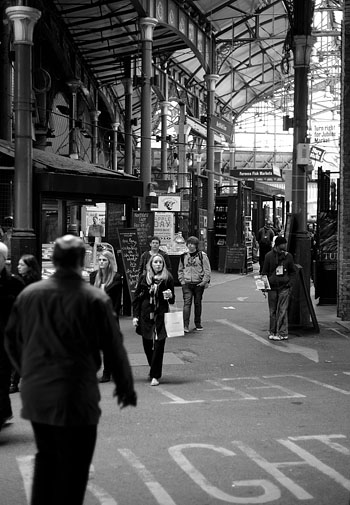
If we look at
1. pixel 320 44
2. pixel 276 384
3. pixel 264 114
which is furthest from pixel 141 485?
pixel 264 114

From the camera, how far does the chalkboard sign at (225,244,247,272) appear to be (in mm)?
27812

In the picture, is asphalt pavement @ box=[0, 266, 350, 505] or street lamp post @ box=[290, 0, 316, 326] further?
street lamp post @ box=[290, 0, 316, 326]

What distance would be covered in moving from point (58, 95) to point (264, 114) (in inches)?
1404

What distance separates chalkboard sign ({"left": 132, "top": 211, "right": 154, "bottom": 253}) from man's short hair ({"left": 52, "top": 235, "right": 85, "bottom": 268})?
528 inches

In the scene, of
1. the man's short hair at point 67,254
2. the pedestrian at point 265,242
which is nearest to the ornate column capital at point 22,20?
the man's short hair at point 67,254

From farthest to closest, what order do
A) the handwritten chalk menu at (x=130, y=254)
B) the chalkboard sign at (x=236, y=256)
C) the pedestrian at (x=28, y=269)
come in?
the chalkboard sign at (x=236, y=256) < the handwritten chalk menu at (x=130, y=254) < the pedestrian at (x=28, y=269)

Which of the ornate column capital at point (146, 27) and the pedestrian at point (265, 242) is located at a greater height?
the ornate column capital at point (146, 27)

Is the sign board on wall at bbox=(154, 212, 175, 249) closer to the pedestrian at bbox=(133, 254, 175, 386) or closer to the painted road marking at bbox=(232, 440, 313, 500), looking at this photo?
the pedestrian at bbox=(133, 254, 175, 386)

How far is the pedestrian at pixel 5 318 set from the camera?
6844mm

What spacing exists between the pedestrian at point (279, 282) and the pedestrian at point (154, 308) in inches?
155

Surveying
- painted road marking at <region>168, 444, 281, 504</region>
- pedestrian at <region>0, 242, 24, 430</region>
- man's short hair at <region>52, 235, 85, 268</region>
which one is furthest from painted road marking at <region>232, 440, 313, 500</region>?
man's short hair at <region>52, 235, 85, 268</region>

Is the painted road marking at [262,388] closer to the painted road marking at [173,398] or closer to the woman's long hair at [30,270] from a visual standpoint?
the painted road marking at [173,398]

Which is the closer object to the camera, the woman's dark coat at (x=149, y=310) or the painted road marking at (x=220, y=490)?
the painted road marking at (x=220, y=490)

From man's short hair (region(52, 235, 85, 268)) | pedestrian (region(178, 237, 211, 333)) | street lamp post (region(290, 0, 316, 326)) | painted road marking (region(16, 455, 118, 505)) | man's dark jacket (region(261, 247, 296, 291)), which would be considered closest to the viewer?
man's short hair (region(52, 235, 85, 268))
